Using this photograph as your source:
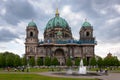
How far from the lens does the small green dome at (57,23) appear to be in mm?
172775

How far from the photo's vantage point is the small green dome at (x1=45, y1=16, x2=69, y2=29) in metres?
173

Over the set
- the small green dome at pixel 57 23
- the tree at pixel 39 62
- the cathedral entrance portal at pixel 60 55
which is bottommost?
→ the tree at pixel 39 62

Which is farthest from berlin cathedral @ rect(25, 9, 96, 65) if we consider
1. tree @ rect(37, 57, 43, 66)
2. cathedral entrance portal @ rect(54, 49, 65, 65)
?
tree @ rect(37, 57, 43, 66)

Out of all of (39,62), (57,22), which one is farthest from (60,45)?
(57,22)

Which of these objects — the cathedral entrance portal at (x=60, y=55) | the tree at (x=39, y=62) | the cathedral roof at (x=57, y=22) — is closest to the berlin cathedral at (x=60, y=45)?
the cathedral entrance portal at (x=60, y=55)

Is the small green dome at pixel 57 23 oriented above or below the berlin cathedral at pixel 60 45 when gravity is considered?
above

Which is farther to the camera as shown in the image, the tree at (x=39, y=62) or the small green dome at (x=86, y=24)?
the small green dome at (x=86, y=24)

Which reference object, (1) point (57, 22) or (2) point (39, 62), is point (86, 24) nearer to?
(1) point (57, 22)

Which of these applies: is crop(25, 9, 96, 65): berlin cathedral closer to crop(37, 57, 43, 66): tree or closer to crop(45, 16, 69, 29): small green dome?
crop(45, 16, 69, 29): small green dome

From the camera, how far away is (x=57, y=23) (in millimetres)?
172500

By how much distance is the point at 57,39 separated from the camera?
161500 mm

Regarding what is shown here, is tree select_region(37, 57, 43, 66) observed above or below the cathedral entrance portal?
below

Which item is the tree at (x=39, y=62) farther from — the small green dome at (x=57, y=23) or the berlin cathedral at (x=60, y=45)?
the small green dome at (x=57, y=23)

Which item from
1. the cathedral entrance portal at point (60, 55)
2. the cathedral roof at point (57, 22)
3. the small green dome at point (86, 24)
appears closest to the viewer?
the cathedral entrance portal at point (60, 55)
